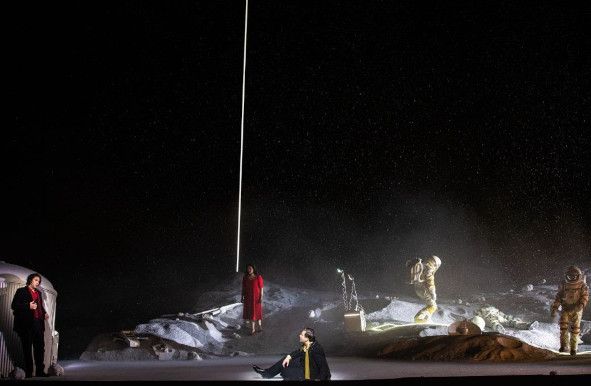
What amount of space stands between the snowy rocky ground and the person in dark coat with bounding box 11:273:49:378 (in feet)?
14.3

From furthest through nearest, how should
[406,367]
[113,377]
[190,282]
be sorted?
[190,282], [406,367], [113,377]

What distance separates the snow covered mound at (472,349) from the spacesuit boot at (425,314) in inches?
Answer: 121

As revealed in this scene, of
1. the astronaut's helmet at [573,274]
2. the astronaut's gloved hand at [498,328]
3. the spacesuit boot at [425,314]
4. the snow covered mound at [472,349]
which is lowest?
the snow covered mound at [472,349]

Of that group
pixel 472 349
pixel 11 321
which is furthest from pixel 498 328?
pixel 11 321

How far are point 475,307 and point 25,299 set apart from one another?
1348 cm

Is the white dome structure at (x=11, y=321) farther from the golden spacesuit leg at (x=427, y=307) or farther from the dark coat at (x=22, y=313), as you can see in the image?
the golden spacesuit leg at (x=427, y=307)

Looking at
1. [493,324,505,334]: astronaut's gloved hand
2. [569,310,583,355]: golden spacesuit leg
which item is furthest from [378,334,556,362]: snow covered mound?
[493,324,505,334]: astronaut's gloved hand

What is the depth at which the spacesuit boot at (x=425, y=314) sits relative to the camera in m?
15.8

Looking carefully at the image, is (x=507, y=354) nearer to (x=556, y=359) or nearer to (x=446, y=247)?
(x=556, y=359)

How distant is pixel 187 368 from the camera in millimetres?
10672

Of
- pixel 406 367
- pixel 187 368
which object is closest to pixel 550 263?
pixel 406 367

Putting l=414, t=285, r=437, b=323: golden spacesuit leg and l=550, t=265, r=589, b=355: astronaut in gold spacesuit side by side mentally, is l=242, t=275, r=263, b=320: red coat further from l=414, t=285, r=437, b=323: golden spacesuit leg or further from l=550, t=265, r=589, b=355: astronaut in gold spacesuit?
l=550, t=265, r=589, b=355: astronaut in gold spacesuit

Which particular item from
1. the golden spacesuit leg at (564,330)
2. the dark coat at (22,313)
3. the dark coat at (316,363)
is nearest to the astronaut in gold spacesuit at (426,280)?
the golden spacesuit leg at (564,330)

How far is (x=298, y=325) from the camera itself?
17328 millimetres
